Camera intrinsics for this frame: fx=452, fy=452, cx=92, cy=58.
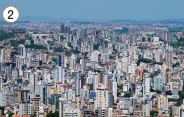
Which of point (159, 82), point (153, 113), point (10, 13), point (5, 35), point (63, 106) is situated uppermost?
point (10, 13)

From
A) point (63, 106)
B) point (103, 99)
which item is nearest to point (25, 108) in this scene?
point (63, 106)

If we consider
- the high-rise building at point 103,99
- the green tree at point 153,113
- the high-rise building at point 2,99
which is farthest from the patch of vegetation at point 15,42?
the green tree at point 153,113

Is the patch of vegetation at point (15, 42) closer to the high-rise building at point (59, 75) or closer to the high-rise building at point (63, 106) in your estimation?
the high-rise building at point (59, 75)

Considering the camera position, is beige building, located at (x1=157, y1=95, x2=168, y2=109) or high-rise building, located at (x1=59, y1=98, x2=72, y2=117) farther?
beige building, located at (x1=157, y1=95, x2=168, y2=109)

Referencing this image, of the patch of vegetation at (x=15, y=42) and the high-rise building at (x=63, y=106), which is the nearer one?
the high-rise building at (x=63, y=106)

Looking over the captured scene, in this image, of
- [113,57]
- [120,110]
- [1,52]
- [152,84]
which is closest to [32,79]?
[152,84]

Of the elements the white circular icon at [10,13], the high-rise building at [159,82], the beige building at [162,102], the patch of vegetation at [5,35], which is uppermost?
the white circular icon at [10,13]

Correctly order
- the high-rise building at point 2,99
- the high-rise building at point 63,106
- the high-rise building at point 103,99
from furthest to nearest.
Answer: the high-rise building at point 2,99
the high-rise building at point 103,99
the high-rise building at point 63,106

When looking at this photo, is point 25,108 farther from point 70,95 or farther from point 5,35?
point 5,35

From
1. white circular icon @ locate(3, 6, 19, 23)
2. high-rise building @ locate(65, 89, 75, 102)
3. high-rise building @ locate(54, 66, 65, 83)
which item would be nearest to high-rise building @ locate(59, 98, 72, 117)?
high-rise building @ locate(65, 89, 75, 102)

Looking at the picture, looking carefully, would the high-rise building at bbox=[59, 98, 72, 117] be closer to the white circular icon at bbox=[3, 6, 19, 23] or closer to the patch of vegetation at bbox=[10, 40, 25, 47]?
the white circular icon at bbox=[3, 6, 19, 23]

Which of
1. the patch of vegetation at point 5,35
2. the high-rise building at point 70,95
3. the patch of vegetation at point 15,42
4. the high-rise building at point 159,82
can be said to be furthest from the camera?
the patch of vegetation at point 5,35
